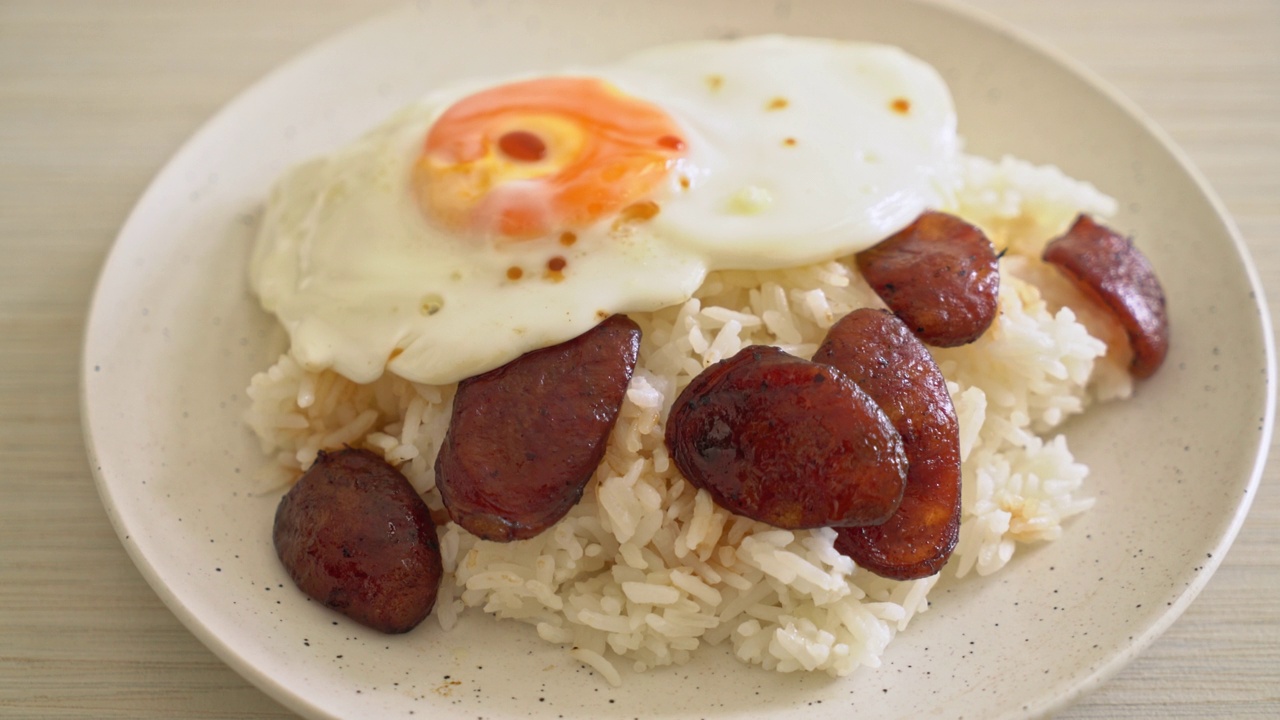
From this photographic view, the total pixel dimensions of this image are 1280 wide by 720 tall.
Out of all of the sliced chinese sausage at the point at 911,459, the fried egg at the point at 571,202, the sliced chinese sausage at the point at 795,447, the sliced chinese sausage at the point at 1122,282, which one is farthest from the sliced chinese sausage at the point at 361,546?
the sliced chinese sausage at the point at 1122,282

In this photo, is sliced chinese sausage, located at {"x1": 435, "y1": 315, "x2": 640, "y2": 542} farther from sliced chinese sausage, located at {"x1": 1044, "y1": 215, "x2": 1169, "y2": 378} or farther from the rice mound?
sliced chinese sausage, located at {"x1": 1044, "y1": 215, "x2": 1169, "y2": 378}

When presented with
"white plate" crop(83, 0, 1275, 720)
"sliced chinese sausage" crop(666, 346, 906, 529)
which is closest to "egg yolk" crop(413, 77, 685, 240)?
"sliced chinese sausage" crop(666, 346, 906, 529)

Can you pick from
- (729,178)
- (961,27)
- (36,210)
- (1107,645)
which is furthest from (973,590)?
(36,210)

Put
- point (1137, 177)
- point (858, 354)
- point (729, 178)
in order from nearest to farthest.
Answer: point (858, 354)
point (729, 178)
point (1137, 177)

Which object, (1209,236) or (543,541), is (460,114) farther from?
(1209,236)

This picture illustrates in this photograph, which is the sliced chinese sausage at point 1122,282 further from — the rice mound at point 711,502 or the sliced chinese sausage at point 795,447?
the sliced chinese sausage at point 795,447
